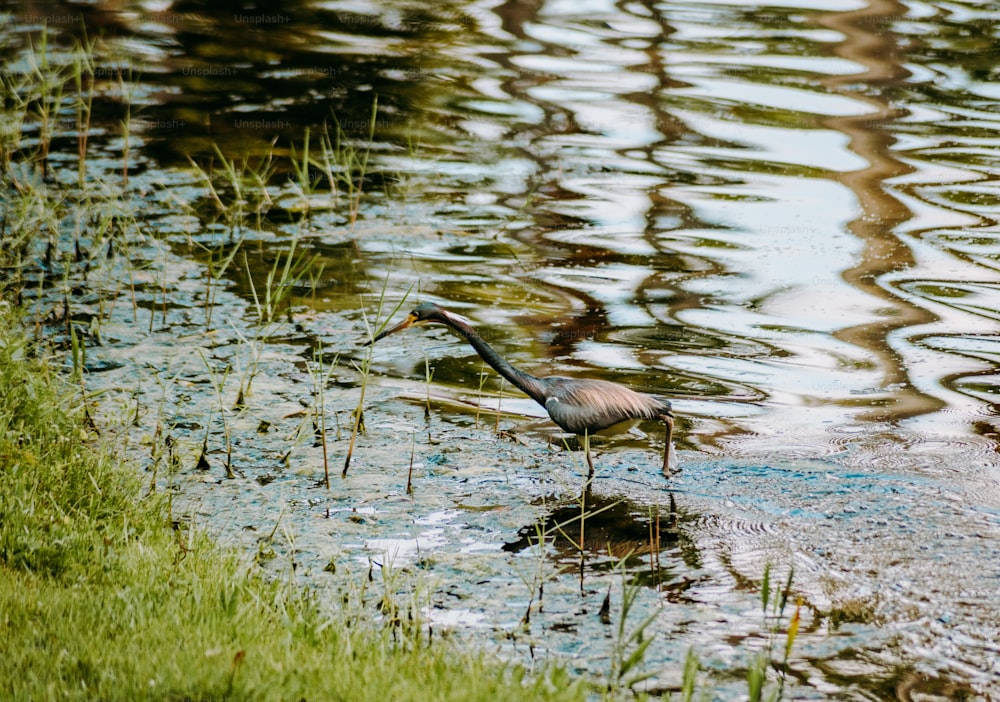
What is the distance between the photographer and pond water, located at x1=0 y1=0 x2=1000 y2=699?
554 centimetres

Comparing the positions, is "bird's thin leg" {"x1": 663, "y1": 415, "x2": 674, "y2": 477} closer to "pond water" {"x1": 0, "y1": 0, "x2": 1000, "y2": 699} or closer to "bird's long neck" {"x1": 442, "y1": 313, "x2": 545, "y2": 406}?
"pond water" {"x1": 0, "y1": 0, "x2": 1000, "y2": 699}

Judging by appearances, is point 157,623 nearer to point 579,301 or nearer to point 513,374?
point 513,374

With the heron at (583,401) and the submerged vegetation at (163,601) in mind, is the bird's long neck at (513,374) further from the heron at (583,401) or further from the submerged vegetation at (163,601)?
the submerged vegetation at (163,601)

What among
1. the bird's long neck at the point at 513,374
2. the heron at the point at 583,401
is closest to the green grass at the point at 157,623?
the heron at the point at 583,401

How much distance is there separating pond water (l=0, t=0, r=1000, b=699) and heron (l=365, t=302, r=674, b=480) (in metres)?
0.28

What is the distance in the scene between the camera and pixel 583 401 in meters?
6.59

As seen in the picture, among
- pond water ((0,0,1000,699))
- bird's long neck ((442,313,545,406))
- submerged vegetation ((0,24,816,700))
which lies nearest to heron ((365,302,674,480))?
bird's long neck ((442,313,545,406))

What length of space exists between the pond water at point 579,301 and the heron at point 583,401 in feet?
0.92

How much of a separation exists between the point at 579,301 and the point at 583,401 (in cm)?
284

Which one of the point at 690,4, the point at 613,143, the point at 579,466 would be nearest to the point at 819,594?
the point at 579,466

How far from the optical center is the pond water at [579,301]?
5.54 metres

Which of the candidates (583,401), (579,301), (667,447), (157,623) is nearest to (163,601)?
(157,623)

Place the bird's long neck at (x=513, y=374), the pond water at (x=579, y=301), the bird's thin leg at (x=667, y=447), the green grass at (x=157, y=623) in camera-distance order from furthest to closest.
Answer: the bird's long neck at (x=513, y=374) → the bird's thin leg at (x=667, y=447) → the pond water at (x=579, y=301) → the green grass at (x=157, y=623)

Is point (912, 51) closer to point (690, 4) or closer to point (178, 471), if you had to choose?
point (690, 4)
